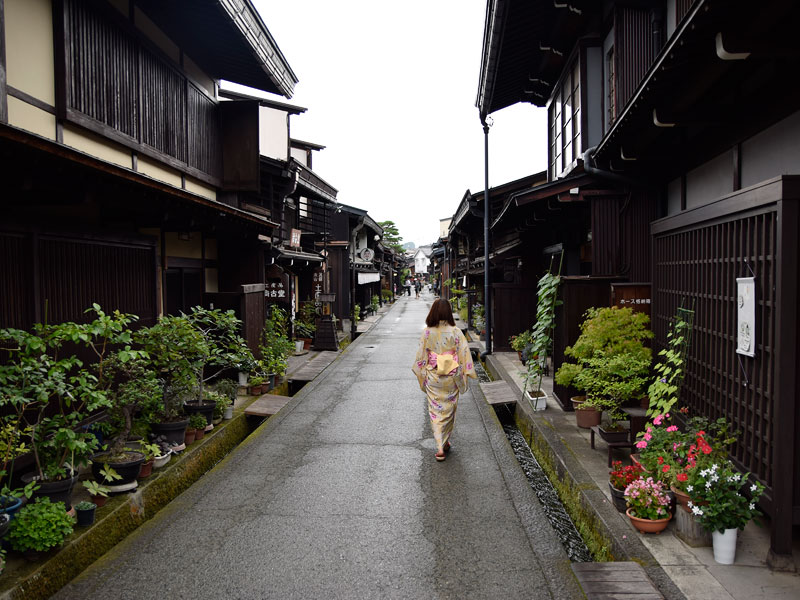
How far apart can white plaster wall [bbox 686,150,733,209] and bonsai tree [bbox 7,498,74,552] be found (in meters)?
7.16

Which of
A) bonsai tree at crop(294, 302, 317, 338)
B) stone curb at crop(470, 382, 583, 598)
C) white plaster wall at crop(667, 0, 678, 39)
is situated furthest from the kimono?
bonsai tree at crop(294, 302, 317, 338)

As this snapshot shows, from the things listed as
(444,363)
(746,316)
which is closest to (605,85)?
(444,363)

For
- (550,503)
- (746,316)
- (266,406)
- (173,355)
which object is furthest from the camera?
(266,406)

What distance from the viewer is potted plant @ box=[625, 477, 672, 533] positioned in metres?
5.21

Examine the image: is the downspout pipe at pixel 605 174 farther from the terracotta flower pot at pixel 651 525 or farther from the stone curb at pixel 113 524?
the stone curb at pixel 113 524

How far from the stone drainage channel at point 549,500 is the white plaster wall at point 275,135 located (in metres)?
11.3

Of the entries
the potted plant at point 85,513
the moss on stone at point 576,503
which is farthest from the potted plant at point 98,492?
the moss on stone at point 576,503

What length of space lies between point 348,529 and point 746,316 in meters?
4.43

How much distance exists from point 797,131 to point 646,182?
439 centimetres

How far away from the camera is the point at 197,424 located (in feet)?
28.5

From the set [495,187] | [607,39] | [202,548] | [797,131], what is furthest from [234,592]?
[495,187]

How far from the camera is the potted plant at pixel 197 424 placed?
8.59 m

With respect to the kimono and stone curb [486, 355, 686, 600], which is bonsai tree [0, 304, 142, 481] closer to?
the kimono

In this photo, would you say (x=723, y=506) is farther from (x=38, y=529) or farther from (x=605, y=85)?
(x=605, y=85)
